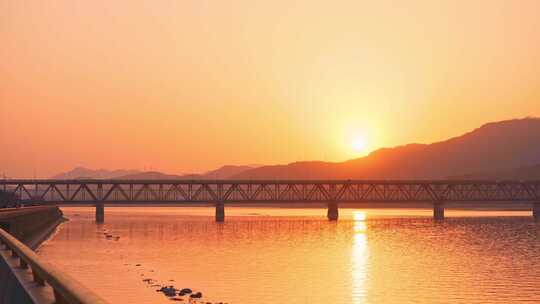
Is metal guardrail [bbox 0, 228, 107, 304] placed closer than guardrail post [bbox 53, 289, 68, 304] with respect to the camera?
Yes

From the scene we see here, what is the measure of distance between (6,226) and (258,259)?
2602 centimetres

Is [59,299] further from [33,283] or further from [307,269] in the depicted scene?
[307,269]

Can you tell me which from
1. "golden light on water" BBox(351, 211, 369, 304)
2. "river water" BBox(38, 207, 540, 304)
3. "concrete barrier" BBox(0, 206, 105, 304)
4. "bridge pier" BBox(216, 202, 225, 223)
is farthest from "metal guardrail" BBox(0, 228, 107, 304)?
"bridge pier" BBox(216, 202, 225, 223)

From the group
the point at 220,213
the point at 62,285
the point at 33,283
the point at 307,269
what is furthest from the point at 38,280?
the point at 220,213

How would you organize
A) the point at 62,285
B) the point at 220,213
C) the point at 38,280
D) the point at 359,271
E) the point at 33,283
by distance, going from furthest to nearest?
the point at 220,213 < the point at 359,271 < the point at 33,283 < the point at 38,280 < the point at 62,285

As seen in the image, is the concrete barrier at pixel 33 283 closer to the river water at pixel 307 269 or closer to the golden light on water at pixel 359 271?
the river water at pixel 307 269

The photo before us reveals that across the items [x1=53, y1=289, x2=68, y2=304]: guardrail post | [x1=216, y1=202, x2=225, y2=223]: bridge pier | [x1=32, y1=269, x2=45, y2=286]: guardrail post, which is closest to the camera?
[x1=53, y1=289, x2=68, y2=304]: guardrail post

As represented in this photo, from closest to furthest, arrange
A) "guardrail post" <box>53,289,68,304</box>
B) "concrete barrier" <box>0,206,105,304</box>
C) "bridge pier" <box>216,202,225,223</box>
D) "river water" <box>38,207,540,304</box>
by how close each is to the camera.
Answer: "concrete barrier" <box>0,206,105,304</box> → "guardrail post" <box>53,289,68,304</box> → "river water" <box>38,207,540,304</box> → "bridge pier" <box>216,202,225,223</box>

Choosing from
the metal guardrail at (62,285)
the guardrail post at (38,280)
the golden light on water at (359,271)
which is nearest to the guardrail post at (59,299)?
the metal guardrail at (62,285)

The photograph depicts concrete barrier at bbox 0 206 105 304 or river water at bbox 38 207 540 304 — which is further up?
concrete barrier at bbox 0 206 105 304

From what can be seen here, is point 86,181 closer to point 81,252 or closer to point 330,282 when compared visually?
point 81,252

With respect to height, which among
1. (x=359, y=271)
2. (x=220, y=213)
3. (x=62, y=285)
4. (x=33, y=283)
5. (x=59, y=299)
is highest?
(x=62, y=285)

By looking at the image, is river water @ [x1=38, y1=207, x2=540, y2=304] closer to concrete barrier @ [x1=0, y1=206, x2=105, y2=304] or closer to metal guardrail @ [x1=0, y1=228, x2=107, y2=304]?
concrete barrier @ [x1=0, y1=206, x2=105, y2=304]

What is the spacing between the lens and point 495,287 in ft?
168
